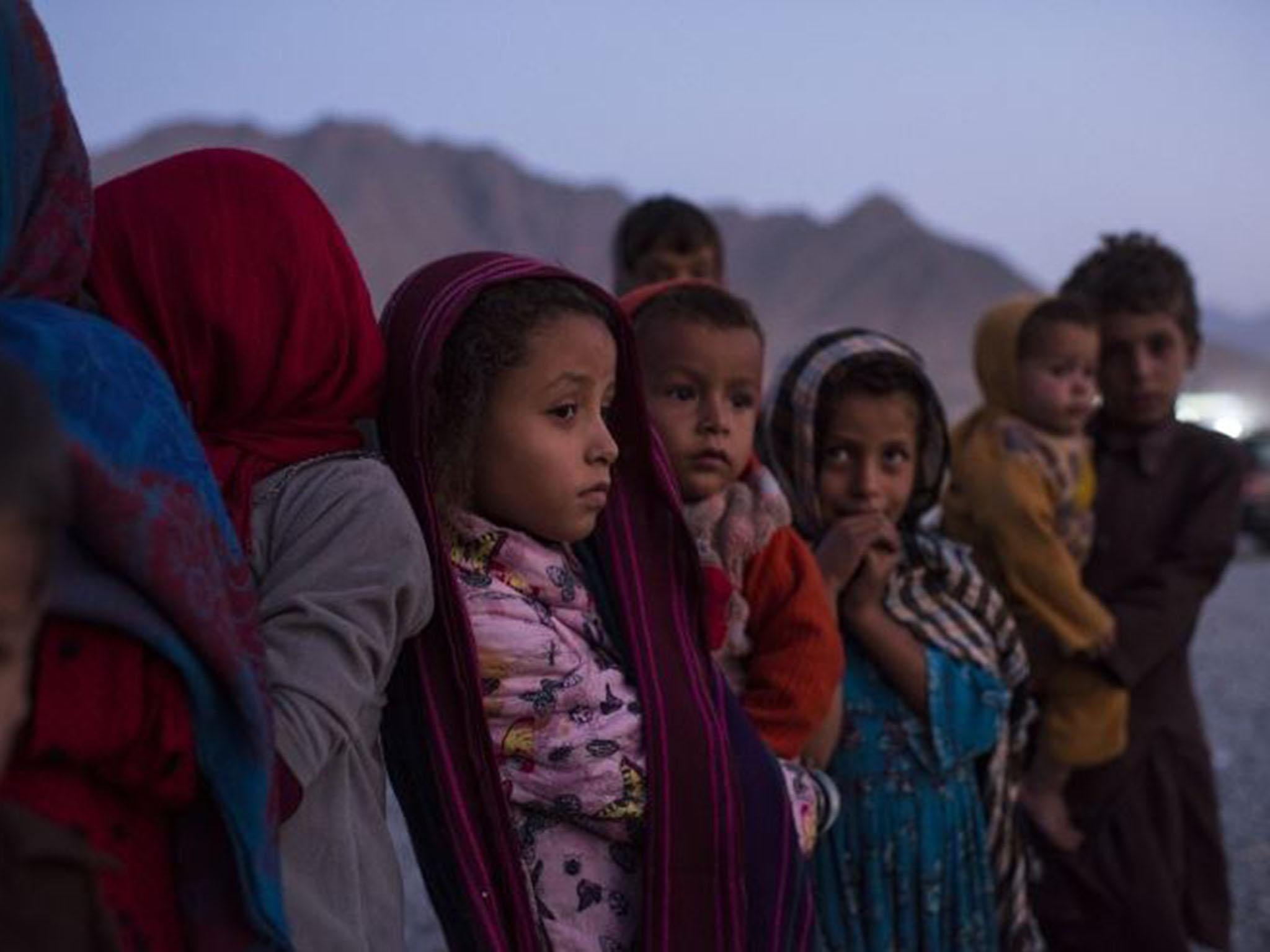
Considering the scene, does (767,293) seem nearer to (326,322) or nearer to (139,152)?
(139,152)

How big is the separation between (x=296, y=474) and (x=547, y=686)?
47 cm

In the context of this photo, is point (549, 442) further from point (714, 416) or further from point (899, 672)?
point (899, 672)

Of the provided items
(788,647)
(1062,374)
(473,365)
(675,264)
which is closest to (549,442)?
(473,365)

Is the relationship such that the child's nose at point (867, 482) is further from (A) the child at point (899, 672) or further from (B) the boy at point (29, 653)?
(B) the boy at point (29, 653)

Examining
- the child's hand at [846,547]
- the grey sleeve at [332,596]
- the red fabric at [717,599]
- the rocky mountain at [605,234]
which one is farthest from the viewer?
the rocky mountain at [605,234]

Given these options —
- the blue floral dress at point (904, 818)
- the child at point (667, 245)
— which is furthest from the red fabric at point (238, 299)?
the child at point (667, 245)

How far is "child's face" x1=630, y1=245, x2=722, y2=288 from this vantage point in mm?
4242

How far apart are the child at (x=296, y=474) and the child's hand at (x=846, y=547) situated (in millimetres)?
1063

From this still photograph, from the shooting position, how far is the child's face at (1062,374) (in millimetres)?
3324

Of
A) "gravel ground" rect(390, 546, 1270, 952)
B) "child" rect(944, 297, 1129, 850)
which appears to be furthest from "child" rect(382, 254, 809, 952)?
"gravel ground" rect(390, 546, 1270, 952)

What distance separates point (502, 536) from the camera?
6.55ft

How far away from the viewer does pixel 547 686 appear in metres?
1.93

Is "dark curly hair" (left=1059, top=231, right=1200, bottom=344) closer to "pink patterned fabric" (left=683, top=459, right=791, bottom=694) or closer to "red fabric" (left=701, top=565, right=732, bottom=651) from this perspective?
"pink patterned fabric" (left=683, top=459, right=791, bottom=694)

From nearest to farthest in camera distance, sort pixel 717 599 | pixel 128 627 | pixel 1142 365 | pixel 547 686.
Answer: pixel 128 627 < pixel 547 686 < pixel 717 599 < pixel 1142 365
